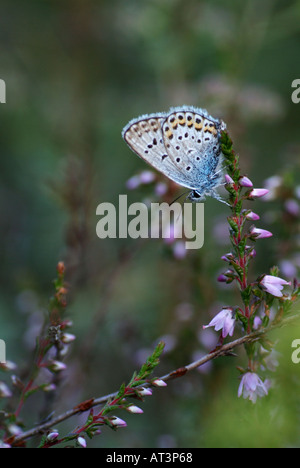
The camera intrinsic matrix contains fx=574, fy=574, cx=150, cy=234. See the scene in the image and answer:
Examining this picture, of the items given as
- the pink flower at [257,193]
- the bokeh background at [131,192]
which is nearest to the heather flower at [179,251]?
the bokeh background at [131,192]

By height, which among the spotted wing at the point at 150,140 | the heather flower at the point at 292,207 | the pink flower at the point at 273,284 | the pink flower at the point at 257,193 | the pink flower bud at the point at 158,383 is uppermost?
the spotted wing at the point at 150,140

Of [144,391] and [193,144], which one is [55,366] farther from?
[193,144]

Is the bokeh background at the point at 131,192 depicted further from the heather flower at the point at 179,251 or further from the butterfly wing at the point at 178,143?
the butterfly wing at the point at 178,143

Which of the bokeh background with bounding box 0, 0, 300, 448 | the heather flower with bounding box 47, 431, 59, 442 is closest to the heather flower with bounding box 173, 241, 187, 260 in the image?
the bokeh background with bounding box 0, 0, 300, 448

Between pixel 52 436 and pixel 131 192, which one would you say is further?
pixel 131 192

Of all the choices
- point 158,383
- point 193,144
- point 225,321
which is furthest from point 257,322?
point 193,144
